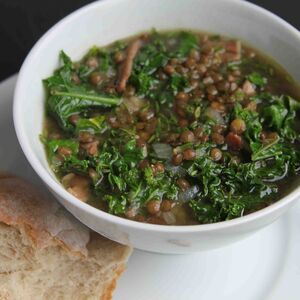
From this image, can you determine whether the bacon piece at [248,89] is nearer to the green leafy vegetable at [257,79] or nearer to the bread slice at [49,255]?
the green leafy vegetable at [257,79]

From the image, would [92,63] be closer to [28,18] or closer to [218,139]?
[218,139]

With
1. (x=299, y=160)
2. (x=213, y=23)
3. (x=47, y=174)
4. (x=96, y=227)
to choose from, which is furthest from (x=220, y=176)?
(x=213, y=23)

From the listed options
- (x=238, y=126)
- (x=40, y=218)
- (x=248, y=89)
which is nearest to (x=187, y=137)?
(x=238, y=126)

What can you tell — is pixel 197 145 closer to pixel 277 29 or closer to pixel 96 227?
pixel 96 227

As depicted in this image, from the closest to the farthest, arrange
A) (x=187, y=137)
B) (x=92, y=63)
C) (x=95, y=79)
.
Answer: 1. (x=187, y=137)
2. (x=95, y=79)
3. (x=92, y=63)

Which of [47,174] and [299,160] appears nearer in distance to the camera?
[47,174]

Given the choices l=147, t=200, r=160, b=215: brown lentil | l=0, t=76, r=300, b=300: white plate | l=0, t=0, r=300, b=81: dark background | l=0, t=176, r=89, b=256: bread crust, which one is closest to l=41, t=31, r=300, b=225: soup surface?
l=147, t=200, r=160, b=215: brown lentil
